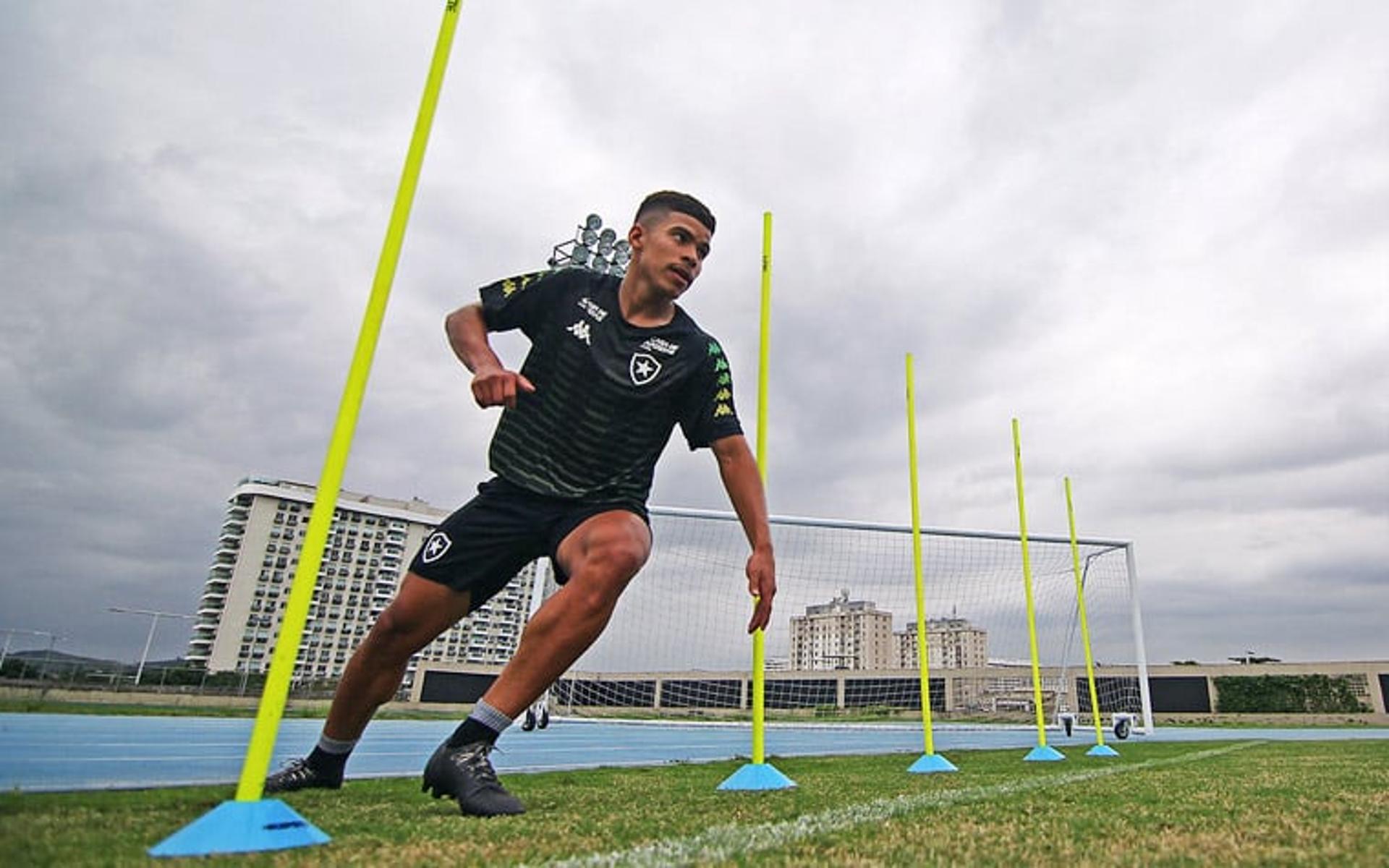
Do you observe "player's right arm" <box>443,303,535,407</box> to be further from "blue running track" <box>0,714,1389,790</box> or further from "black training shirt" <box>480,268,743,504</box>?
"blue running track" <box>0,714,1389,790</box>

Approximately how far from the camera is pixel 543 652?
7.77 feet

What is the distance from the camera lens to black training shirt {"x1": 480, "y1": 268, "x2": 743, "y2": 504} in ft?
8.81

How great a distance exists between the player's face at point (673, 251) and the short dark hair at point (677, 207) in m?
0.02

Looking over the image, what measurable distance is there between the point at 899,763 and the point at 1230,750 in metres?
6.67

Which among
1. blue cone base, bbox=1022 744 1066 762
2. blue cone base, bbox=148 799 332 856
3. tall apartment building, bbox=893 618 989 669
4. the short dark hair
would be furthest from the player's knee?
tall apartment building, bbox=893 618 989 669

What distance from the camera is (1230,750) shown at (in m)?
10.0

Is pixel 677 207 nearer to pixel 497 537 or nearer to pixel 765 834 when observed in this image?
pixel 497 537

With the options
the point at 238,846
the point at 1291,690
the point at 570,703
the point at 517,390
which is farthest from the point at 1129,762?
the point at 1291,690

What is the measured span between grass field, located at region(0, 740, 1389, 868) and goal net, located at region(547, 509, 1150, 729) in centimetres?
1073

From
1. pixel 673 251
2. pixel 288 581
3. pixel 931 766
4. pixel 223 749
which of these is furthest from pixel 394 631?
pixel 288 581

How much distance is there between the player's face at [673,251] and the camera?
2.80 meters

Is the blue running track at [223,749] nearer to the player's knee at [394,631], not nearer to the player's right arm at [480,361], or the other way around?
the player's knee at [394,631]

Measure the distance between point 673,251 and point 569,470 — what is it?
2.87 feet

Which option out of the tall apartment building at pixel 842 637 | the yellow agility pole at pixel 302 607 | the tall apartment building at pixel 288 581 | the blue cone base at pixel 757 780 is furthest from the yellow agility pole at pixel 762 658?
the tall apartment building at pixel 288 581
